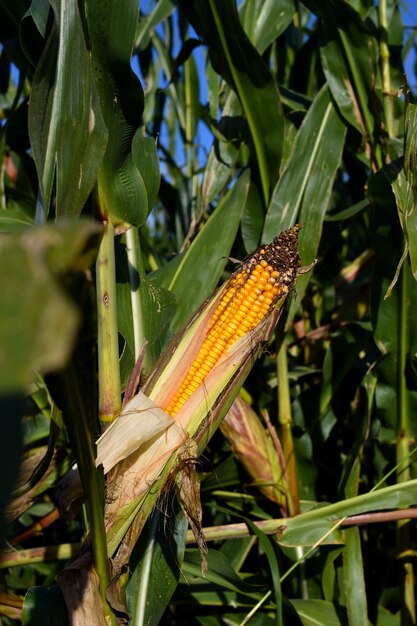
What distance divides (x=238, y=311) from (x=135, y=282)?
1.21 feet

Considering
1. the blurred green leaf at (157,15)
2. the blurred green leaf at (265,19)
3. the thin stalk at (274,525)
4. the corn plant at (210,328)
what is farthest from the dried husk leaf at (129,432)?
the blurred green leaf at (157,15)

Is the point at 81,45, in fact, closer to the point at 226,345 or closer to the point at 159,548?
the point at 226,345

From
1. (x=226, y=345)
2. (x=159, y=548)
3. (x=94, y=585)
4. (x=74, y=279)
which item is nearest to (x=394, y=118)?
(x=226, y=345)

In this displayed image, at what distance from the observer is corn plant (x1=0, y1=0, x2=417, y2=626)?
0.81m

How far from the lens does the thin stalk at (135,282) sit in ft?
3.98

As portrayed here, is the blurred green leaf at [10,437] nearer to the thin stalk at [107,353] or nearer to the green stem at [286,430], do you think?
the thin stalk at [107,353]

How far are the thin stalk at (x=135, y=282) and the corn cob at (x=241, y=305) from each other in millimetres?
278

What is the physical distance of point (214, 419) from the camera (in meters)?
0.94

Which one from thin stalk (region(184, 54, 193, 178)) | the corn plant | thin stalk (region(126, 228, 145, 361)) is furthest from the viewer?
thin stalk (region(184, 54, 193, 178))

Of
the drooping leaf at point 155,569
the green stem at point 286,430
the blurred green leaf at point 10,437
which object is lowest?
the drooping leaf at point 155,569

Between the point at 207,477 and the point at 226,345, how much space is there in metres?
0.69

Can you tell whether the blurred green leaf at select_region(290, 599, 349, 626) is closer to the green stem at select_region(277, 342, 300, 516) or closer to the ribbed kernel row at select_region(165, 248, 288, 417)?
the green stem at select_region(277, 342, 300, 516)

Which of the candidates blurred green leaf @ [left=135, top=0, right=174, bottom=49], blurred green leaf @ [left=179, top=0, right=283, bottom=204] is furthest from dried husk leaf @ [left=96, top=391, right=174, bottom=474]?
blurred green leaf @ [left=135, top=0, right=174, bottom=49]

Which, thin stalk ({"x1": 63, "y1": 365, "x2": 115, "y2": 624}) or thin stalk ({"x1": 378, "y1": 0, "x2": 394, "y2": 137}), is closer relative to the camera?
thin stalk ({"x1": 63, "y1": 365, "x2": 115, "y2": 624})
